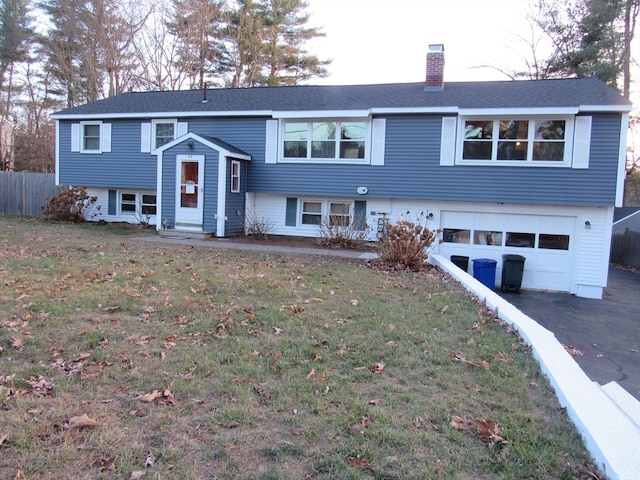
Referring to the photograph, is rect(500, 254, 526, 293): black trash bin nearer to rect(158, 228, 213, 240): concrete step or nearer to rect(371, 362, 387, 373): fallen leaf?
rect(158, 228, 213, 240): concrete step

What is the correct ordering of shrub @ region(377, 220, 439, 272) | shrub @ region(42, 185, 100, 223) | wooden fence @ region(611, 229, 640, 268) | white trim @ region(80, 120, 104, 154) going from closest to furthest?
shrub @ region(377, 220, 439, 272) → shrub @ region(42, 185, 100, 223) → white trim @ region(80, 120, 104, 154) → wooden fence @ region(611, 229, 640, 268)

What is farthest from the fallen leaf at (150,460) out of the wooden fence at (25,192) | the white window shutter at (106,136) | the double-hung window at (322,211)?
the wooden fence at (25,192)

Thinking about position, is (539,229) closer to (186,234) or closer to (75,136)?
(186,234)

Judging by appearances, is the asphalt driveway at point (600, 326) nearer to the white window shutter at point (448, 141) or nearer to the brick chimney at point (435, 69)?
the white window shutter at point (448, 141)

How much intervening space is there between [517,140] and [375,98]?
484cm

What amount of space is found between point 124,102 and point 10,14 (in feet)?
49.3

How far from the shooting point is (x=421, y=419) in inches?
115

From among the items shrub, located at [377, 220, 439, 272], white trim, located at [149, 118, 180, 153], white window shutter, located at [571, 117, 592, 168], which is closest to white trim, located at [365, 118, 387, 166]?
shrub, located at [377, 220, 439, 272]

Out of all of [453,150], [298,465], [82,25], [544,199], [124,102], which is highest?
[82,25]

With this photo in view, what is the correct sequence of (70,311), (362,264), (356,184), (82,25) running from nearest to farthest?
(70,311), (362,264), (356,184), (82,25)

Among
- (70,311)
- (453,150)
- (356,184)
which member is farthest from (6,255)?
(453,150)

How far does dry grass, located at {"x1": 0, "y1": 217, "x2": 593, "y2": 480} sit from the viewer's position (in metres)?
2.45

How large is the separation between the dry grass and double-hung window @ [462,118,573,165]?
8.76 meters

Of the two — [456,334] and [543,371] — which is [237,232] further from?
[543,371]
